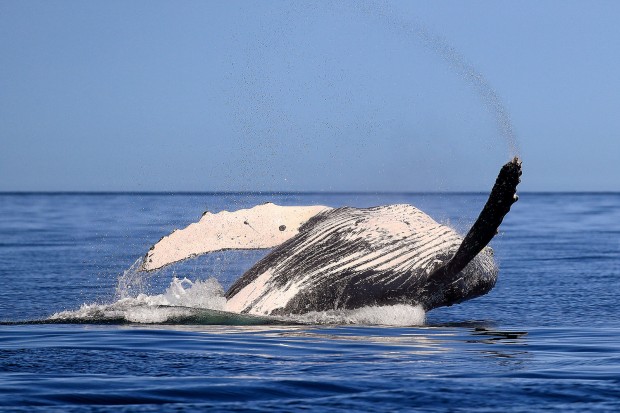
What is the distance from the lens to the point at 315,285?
11.6m

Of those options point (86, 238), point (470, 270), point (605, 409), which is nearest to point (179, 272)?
point (470, 270)

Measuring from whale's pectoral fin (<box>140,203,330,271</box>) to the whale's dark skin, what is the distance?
0.29 metres

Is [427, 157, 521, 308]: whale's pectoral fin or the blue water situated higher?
[427, 157, 521, 308]: whale's pectoral fin

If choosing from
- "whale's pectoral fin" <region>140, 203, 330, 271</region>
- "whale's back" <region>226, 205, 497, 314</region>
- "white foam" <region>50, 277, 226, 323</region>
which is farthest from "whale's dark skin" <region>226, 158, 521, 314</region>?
"white foam" <region>50, 277, 226, 323</region>

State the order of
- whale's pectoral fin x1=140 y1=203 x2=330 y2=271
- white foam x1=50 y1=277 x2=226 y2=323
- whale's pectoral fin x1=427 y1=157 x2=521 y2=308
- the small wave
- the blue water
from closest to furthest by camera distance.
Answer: the blue water < whale's pectoral fin x1=427 y1=157 x2=521 y2=308 < the small wave < white foam x1=50 y1=277 x2=226 y2=323 < whale's pectoral fin x1=140 y1=203 x2=330 y2=271

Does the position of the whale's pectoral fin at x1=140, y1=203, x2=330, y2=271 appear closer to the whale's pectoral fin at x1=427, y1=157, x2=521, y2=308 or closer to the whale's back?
the whale's back

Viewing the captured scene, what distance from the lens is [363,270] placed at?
11.6m

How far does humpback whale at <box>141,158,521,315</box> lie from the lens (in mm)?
11562

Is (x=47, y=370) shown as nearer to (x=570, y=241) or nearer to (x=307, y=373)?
(x=307, y=373)

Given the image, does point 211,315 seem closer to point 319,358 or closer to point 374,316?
point 374,316

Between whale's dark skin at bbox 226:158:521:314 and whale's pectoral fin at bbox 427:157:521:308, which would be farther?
whale's dark skin at bbox 226:158:521:314

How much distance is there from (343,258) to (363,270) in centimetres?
28

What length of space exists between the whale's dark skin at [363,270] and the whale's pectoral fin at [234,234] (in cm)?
29

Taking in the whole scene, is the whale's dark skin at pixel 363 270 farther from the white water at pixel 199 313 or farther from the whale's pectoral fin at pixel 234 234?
the whale's pectoral fin at pixel 234 234
